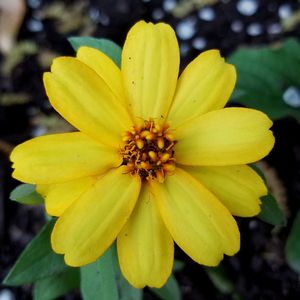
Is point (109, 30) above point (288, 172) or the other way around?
above

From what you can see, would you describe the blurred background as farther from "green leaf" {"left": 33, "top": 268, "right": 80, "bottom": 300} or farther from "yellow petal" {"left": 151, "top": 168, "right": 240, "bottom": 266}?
"yellow petal" {"left": 151, "top": 168, "right": 240, "bottom": 266}

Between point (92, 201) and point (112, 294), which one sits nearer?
point (92, 201)

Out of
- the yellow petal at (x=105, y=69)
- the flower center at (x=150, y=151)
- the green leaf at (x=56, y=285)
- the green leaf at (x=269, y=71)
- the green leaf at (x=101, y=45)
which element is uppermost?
the yellow petal at (x=105, y=69)

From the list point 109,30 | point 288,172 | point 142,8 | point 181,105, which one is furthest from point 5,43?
point 181,105

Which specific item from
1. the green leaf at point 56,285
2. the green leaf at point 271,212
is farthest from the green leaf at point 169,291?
the green leaf at point 271,212

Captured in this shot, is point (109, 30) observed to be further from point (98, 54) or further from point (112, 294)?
point (112, 294)

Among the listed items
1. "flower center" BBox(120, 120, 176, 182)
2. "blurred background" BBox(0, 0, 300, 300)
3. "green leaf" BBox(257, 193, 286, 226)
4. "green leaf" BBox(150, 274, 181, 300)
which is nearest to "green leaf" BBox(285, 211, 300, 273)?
"blurred background" BBox(0, 0, 300, 300)

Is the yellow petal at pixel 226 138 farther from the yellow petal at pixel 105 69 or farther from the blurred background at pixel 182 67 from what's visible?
the blurred background at pixel 182 67
